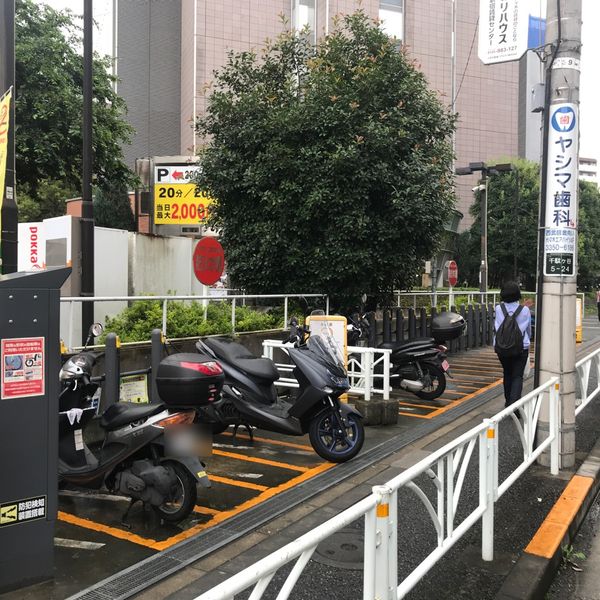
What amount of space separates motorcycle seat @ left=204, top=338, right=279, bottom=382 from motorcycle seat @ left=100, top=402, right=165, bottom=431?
172 centimetres

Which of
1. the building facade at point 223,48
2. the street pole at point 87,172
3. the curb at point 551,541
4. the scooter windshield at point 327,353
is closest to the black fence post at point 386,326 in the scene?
the street pole at point 87,172

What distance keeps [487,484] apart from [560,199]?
9.28 ft

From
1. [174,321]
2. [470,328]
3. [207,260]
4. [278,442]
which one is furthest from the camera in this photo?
[470,328]

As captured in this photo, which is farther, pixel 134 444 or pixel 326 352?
pixel 326 352

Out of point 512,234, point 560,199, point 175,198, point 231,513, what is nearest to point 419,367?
point 560,199

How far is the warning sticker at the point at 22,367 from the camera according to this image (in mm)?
3338

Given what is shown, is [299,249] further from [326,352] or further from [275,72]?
[326,352]

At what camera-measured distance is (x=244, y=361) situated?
20.3ft

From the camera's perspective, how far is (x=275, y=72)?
11.4 metres

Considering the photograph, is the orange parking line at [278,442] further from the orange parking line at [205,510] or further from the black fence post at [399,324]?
the black fence post at [399,324]

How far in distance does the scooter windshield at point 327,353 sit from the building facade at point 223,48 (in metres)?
28.7

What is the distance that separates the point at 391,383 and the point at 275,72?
6.49 m

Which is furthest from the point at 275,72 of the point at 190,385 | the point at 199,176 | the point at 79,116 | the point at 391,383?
the point at 190,385

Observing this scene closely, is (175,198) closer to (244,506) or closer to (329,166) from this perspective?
(329,166)
